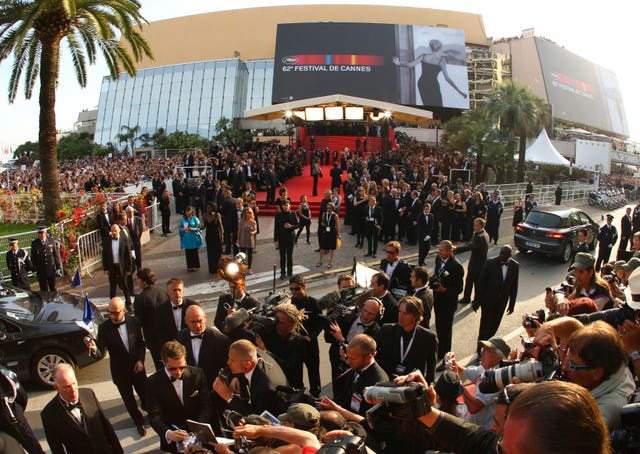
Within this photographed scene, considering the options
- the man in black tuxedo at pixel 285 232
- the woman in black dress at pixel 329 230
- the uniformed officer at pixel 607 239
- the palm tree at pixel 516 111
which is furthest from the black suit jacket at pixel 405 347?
the palm tree at pixel 516 111

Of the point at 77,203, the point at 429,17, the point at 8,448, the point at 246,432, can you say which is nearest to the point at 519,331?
the point at 246,432

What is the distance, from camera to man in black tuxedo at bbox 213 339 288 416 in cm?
387

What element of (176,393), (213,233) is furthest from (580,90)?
(176,393)

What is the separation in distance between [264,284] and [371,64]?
47014 mm

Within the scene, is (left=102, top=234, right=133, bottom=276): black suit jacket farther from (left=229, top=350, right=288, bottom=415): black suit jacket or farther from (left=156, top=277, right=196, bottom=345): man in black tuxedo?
(left=229, top=350, right=288, bottom=415): black suit jacket

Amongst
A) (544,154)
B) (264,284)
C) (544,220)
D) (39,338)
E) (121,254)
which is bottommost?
(264,284)

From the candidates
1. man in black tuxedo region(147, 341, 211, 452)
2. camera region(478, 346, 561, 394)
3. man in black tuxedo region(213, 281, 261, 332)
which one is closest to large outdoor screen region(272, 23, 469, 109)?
man in black tuxedo region(213, 281, 261, 332)

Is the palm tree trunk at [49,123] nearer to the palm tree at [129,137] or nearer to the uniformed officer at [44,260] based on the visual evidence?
the uniformed officer at [44,260]

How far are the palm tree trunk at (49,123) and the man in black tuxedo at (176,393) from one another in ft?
40.6

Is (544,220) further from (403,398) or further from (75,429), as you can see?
(75,429)

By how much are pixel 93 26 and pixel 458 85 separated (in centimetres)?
4739

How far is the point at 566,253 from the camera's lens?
13.2 metres

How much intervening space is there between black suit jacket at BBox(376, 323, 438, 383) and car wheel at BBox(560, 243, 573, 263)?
10028 millimetres

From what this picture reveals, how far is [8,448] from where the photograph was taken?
353 centimetres
